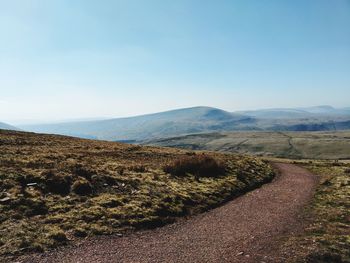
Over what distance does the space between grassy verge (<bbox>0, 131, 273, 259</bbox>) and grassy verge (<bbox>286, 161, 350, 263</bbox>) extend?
253 inches

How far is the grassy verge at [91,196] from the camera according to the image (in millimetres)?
14641

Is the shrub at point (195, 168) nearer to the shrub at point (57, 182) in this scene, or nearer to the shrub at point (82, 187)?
the shrub at point (82, 187)

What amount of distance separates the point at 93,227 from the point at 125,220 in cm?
193

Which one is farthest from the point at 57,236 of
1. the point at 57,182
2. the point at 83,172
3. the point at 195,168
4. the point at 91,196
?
the point at 195,168

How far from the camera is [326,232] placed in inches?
632

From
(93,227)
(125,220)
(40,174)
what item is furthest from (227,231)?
(40,174)

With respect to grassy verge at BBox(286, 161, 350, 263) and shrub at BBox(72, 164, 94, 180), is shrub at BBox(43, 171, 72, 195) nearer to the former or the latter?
shrub at BBox(72, 164, 94, 180)

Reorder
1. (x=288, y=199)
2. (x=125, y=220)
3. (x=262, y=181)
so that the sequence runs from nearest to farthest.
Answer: (x=125, y=220) < (x=288, y=199) < (x=262, y=181)

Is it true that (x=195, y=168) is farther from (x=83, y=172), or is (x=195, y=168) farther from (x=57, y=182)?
(x=57, y=182)

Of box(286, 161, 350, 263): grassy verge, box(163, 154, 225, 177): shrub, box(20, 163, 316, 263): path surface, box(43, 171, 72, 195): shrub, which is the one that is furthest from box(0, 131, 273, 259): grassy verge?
box(286, 161, 350, 263): grassy verge

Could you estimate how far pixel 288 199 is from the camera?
23.7 meters

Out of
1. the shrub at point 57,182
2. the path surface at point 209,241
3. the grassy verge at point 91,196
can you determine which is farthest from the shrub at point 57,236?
the shrub at point 57,182

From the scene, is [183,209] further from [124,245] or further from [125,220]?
[124,245]

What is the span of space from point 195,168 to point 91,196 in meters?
13.2
